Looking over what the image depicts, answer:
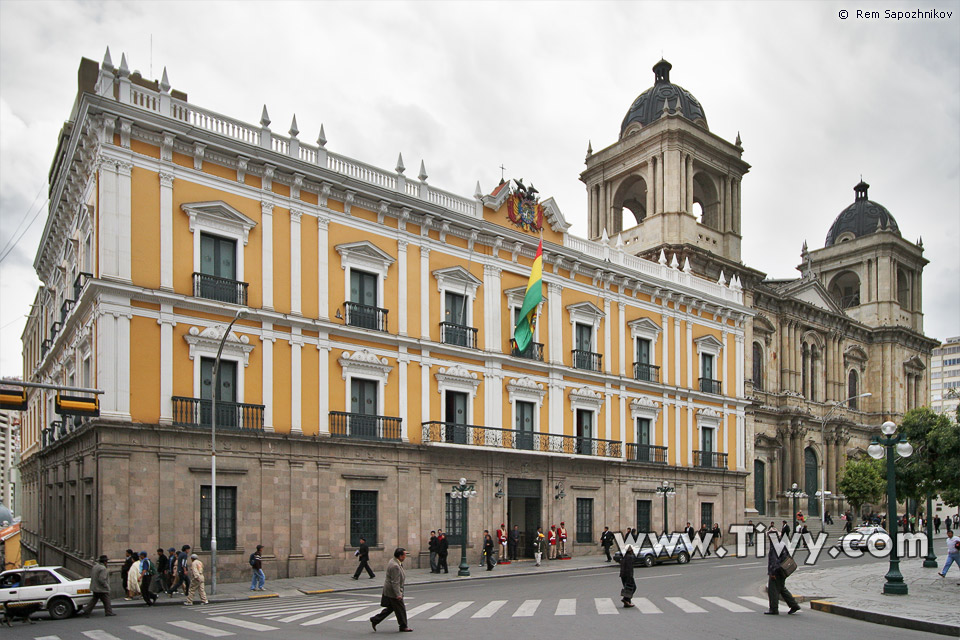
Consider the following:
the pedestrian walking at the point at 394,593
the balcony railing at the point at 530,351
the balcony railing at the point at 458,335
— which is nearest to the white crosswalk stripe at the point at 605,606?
the pedestrian walking at the point at 394,593

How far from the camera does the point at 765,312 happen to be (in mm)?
60625

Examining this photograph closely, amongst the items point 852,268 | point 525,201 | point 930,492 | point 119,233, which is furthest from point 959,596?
point 852,268

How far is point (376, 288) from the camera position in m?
32.6

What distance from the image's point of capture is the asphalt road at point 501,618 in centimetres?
1638

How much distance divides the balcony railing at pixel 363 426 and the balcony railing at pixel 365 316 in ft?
10.7

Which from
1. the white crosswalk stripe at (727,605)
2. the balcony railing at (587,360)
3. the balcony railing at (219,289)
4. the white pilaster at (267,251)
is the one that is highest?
the white pilaster at (267,251)

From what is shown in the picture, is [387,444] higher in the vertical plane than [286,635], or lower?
higher

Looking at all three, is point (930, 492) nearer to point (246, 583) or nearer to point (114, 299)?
point (246, 583)

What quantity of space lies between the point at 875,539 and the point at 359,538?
26781mm

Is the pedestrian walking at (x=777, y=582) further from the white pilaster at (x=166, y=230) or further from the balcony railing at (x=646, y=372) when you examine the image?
the balcony railing at (x=646, y=372)

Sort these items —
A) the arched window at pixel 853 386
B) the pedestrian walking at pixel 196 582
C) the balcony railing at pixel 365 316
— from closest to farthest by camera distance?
1. the pedestrian walking at pixel 196 582
2. the balcony railing at pixel 365 316
3. the arched window at pixel 853 386

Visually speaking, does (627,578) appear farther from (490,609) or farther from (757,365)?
(757,365)

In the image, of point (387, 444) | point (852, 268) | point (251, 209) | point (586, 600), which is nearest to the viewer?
point (586, 600)

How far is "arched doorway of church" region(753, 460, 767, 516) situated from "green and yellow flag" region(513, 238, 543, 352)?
27968 mm
